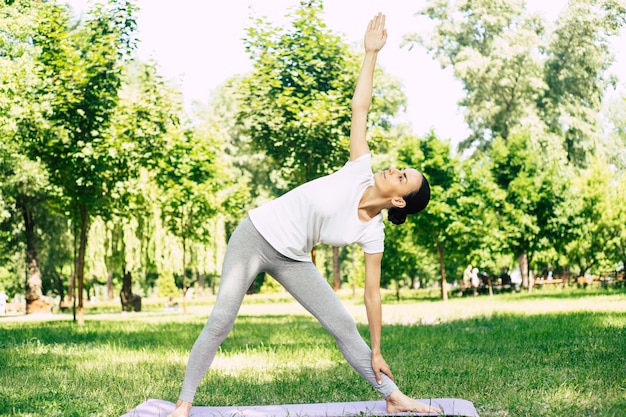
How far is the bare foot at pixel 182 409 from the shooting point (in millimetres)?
4617

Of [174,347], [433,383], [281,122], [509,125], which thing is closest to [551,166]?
[509,125]

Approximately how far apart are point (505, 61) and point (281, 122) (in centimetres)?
2048

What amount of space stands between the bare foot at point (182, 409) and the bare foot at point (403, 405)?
1.26 m

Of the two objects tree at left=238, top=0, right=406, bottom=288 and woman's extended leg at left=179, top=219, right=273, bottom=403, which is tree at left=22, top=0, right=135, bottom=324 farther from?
woman's extended leg at left=179, top=219, right=273, bottom=403

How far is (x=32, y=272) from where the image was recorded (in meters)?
30.4

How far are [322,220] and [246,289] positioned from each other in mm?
659

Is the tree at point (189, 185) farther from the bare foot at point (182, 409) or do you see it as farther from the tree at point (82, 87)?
the bare foot at point (182, 409)

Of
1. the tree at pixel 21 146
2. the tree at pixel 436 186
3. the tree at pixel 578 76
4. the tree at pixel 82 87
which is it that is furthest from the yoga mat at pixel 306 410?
the tree at pixel 578 76

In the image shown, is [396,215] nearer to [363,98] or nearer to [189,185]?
[363,98]

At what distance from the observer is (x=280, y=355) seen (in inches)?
346

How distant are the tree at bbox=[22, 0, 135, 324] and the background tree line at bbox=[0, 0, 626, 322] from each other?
0.14 ft

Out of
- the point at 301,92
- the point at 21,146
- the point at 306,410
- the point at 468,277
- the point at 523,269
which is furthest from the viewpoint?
the point at 468,277

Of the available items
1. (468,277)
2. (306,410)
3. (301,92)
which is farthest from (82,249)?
(468,277)

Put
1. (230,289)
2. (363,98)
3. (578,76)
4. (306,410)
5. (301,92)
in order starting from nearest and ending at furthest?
(230,289)
(363,98)
(306,410)
(301,92)
(578,76)
